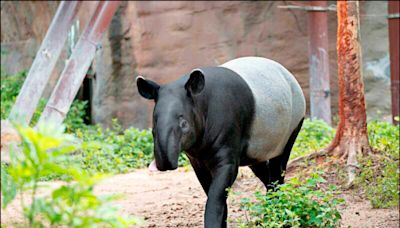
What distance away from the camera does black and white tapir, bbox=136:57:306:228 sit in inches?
209

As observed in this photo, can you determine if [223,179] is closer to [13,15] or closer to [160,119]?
[160,119]

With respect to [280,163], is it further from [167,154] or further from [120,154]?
[120,154]

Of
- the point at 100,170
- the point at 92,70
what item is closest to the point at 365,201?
the point at 100,170

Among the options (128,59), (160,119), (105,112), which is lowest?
(105,112)

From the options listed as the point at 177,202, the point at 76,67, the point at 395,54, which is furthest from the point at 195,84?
the point at 395,54

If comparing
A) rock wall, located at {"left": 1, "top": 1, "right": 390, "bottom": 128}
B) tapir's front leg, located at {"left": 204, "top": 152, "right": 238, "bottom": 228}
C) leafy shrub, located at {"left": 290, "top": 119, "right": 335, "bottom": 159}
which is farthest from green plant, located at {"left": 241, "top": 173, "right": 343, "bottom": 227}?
rock wall, located at {"left": 1, "top": 1, "right": 390, "bottom": 128}

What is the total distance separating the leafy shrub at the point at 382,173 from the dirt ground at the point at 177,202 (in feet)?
0.37

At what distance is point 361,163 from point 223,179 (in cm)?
289

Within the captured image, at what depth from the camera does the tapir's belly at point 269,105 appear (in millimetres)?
6086

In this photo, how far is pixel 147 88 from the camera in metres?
5.54

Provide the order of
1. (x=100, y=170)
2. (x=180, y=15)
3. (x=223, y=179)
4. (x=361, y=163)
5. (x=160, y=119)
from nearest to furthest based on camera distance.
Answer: (x=160, y=119)
(x=223, y=179)
(x=361, y=163)
(x=100, y=170)
(x=180, y=15)

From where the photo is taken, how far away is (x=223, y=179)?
5578 mm

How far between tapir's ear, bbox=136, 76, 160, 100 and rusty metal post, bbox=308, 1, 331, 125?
20.9 feet

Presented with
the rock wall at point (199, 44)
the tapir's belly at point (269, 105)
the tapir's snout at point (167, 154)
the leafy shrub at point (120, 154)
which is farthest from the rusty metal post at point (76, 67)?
the tapir's snout at point (167, 154)
